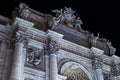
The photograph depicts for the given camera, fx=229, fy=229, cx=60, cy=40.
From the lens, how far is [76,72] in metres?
15.2

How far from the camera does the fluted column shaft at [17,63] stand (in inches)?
447

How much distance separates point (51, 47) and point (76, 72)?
8.65 ft

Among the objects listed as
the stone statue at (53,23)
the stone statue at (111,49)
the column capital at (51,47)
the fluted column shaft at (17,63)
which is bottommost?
the fluted column shaft at (17,63)

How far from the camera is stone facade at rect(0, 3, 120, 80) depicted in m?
12.5

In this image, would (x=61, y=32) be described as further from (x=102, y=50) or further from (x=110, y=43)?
(x=110, y=43)

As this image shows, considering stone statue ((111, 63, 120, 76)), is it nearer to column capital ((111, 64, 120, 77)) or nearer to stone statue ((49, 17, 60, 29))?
column capital ((111, 64, 120, 77))

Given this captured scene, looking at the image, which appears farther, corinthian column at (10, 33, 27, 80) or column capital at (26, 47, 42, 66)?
column capital at (26, 47, 42, 66)

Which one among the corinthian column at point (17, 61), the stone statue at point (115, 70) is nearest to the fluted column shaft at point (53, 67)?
the corinthian column at point (17, 61)

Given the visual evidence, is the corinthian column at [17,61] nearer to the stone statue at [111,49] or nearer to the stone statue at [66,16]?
the stone statue at [66,16]

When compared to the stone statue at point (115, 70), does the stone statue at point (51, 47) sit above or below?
above

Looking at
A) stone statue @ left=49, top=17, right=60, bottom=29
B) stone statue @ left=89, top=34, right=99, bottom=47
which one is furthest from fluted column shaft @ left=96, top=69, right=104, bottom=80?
stone statue @ left=49, top=17, right=60, bottom=29

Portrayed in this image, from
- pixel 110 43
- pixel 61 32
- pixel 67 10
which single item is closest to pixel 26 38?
pixel 61 32

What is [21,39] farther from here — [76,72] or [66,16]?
[66,16]

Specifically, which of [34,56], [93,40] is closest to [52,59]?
[34,56]
